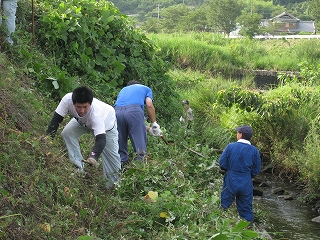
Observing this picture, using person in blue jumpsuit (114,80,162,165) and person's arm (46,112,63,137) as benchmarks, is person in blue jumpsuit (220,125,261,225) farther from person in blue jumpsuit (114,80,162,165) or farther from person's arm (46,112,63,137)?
person's arm (46,112,63,137)

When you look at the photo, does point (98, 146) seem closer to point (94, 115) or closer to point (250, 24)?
point (94, 115)

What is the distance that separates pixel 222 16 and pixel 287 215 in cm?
4387

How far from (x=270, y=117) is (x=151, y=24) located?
3936 centimetres

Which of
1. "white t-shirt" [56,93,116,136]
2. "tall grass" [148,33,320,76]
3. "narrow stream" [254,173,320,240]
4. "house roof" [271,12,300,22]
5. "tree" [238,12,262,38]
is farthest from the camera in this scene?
"house roof" [271,12,300,22]

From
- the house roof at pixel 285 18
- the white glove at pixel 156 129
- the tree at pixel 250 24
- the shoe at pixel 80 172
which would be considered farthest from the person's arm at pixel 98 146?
the house roof at pixel 285 18

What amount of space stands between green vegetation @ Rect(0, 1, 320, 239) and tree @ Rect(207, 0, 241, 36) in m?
35.0

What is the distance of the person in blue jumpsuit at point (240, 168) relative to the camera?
7.99m

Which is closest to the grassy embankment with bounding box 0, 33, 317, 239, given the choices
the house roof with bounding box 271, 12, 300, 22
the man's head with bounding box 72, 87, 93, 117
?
the man's head with bounding box 72, 87, 93, 117

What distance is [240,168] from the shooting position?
7988 mm

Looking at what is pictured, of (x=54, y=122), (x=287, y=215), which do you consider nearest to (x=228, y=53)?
(x=287, y=215)

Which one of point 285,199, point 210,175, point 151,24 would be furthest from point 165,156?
point 151,24

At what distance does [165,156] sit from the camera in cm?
901

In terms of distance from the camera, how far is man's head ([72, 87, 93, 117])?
5918mm

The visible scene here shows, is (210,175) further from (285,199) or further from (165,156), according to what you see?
(285,199)
